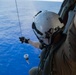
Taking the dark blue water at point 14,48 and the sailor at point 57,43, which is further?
the dark blue water at point 14,48

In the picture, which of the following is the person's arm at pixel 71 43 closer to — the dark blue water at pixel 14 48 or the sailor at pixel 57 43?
the sailor at pixel 57 43

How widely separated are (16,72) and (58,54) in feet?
5.06

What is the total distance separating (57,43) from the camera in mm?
→ 863

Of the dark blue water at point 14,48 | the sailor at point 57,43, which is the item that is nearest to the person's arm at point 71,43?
the sailor at point 57,43

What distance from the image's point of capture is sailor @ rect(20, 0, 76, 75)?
2.11 ft

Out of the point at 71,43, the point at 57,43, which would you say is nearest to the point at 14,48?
the point at 57,43

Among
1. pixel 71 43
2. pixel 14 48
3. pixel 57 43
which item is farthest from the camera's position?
pixel 14 48

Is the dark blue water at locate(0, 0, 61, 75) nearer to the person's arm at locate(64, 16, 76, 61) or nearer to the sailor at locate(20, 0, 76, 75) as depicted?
the sailor at locate(20, 0, 76, 75)

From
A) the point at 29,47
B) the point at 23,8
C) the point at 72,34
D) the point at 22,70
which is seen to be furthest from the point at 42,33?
the point at 23,8

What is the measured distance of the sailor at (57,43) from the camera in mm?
644

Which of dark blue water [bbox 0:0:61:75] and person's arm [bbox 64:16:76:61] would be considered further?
dark blue water [bbox 0:0:61:75]

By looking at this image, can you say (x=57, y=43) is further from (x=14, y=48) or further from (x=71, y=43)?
(x=14, y=48)

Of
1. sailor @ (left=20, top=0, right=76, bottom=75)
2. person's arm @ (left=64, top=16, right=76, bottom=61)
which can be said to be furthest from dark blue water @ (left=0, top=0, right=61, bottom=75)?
person's arm @ (left=64, top=16, right=76, bottom=61)

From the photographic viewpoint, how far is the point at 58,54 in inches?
31.2
